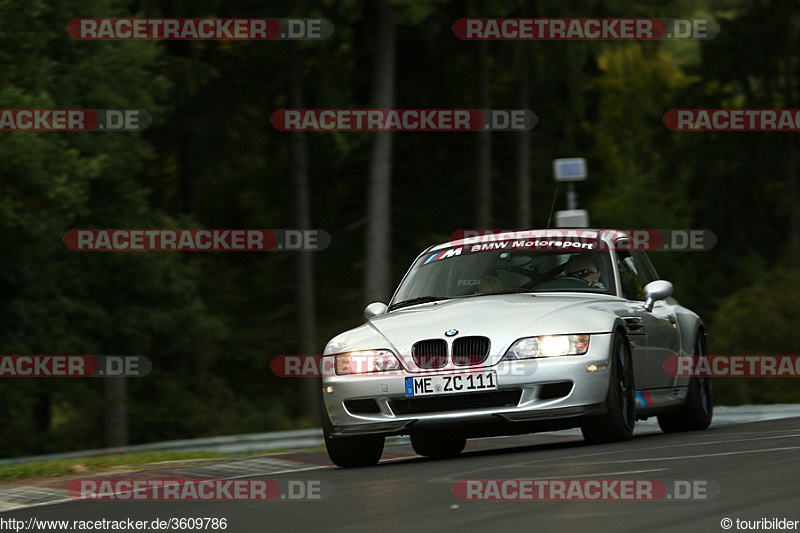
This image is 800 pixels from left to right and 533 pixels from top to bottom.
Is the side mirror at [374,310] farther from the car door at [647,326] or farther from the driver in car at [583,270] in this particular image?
the car door at [647,326]

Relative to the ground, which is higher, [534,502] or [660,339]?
[660,339]

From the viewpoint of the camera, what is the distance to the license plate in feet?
31.8

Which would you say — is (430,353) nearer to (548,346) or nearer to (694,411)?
(548,346)

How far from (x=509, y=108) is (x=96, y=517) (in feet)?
103

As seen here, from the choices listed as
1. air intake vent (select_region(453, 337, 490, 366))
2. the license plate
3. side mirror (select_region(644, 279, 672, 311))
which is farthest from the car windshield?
the license plate

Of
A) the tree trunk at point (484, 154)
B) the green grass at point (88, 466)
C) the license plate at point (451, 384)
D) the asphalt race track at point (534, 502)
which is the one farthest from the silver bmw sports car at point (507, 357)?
the tree trunk at point (484, 154)

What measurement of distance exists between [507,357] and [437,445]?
208 centimetres

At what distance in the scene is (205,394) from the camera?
133ft

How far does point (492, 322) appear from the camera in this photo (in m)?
9.89

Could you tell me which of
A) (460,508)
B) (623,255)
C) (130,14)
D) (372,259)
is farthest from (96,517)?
(130,14)

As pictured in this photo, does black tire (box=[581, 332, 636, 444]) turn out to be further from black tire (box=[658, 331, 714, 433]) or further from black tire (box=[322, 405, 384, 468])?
black tire (box=[658, 331, 714, 433])

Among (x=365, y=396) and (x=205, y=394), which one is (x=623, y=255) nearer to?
(x=365, y=396)

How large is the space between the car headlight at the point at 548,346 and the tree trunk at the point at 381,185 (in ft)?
58.2

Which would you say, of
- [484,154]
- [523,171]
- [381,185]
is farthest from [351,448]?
[523,171]
